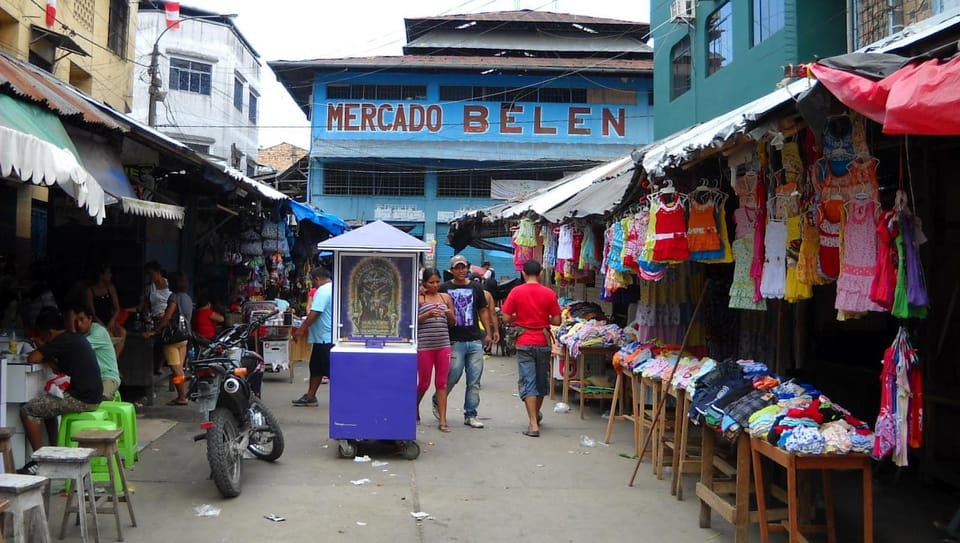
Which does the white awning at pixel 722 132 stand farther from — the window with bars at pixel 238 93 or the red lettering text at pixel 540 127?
the window with bars at pixel 238 93

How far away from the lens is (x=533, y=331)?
8.68 metres

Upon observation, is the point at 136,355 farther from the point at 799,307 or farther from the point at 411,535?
the point at 799,307

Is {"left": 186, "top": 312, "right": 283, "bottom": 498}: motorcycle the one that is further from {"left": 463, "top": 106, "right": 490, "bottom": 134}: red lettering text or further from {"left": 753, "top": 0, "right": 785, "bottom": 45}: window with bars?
{"left": 463, "top": 106, "right": 490, "bottom": 134}: red lettering text

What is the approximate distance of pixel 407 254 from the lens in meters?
7.69

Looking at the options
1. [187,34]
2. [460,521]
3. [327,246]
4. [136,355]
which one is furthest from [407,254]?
[187,34]

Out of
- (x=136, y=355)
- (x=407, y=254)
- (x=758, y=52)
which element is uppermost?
(x=758, y=52)

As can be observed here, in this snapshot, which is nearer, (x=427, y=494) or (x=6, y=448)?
(x=6, y=448)

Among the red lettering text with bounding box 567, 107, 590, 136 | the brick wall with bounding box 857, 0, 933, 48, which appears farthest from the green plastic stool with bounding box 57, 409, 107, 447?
the red lettering text with bounding box 567, 107, 590, 136

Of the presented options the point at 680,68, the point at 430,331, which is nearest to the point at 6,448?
the point at 430,331

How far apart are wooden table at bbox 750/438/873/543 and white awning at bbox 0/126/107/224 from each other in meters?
4.55

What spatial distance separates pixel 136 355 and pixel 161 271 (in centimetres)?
136

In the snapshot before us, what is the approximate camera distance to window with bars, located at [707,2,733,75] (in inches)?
635

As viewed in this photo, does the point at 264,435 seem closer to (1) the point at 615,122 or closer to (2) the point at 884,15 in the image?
(2) the point at 884,15

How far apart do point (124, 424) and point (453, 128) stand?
77.9ft
